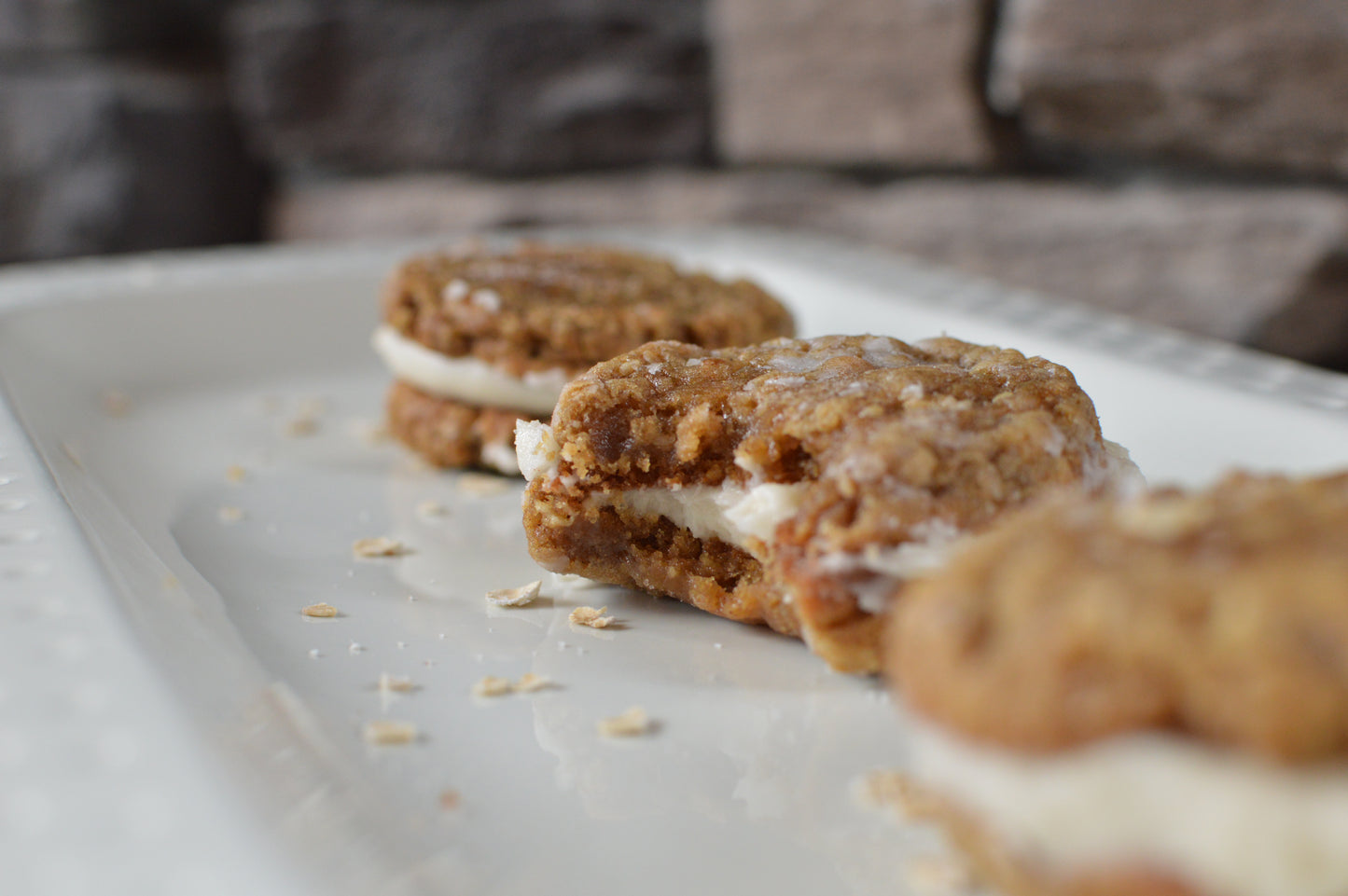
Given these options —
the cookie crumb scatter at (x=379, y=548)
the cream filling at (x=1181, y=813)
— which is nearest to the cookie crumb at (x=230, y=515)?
the cookie crumb scatter at (x=379, y=548)

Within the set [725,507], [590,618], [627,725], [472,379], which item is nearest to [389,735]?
[627,725]

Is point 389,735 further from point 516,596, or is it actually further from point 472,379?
point 472,379

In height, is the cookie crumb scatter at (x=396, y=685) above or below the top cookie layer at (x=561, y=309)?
below

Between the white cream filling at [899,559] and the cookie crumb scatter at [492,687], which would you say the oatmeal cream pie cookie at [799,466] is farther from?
the cookie crumb scatter at [492,687]

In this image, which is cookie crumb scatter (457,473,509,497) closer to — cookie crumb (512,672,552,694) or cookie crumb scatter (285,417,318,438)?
cookie crumb scatter (285,417,318,438)

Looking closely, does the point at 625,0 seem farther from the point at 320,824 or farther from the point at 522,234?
the point at 320,824

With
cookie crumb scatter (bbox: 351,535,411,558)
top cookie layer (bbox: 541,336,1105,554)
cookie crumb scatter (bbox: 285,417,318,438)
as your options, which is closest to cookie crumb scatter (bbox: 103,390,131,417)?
cookie crumb scatter (bbox: 285,417,318,438)
